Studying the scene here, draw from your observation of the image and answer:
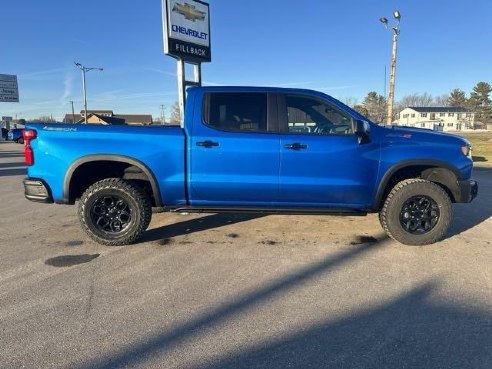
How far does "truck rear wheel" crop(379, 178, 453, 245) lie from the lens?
5.05 metres

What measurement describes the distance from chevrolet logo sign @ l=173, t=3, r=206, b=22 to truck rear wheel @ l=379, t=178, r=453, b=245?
23.5 ft

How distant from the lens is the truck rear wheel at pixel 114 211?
5.00 metres

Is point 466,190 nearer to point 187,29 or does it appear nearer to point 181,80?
point 181,80

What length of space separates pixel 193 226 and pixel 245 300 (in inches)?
105

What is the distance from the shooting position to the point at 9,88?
5475cm

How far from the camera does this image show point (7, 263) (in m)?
4.50

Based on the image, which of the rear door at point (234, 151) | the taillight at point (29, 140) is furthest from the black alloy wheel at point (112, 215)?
the taillight at point (29, 140)

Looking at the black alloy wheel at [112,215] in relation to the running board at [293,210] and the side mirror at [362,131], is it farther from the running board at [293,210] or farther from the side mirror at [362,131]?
the side mirror at [362,131]

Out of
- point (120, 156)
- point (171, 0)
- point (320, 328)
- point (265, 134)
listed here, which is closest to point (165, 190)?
point (120, 156)

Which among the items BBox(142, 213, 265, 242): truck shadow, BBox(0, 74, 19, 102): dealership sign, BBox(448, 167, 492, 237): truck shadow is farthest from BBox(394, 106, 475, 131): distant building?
BBox(142, 213, 265, 242): truck shadow

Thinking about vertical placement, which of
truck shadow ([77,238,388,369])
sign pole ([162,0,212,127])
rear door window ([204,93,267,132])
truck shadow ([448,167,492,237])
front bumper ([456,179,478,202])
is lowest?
truck shadow ([77,238,388,369])

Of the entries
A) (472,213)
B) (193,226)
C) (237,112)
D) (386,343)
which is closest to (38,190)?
(193,226)

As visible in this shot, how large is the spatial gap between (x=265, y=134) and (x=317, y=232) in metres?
1.80

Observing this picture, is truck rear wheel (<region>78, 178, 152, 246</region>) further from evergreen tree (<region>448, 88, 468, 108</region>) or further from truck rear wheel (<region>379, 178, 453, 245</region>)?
evergreen tree (<region>448, 88, 468, 108</region>)
